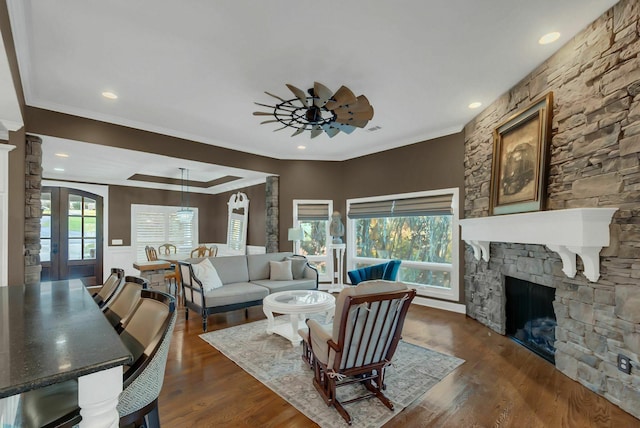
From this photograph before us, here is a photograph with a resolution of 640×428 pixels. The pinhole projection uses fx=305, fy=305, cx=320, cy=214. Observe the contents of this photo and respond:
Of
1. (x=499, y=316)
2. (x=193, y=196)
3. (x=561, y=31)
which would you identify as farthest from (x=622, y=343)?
(x=193, y=196)

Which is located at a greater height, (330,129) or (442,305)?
(330,129)

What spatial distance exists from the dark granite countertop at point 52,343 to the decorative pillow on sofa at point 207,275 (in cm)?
250

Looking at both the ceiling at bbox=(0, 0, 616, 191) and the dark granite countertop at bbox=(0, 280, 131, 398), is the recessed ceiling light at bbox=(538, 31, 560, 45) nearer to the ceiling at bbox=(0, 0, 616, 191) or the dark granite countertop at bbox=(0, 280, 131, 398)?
the ceiling at bbox=(0, 0, 616, 191)

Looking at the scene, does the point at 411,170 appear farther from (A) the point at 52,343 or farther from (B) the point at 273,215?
(A) the point at 52,343

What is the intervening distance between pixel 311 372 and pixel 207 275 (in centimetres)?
232

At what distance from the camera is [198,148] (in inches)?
211

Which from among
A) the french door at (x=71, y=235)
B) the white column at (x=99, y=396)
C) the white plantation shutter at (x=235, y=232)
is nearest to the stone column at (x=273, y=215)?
the white plantation shutter at (x=235, y=232)

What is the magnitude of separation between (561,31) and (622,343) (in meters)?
2.60

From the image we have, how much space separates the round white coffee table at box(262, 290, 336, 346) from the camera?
3.55 metres

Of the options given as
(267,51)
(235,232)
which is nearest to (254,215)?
(235,232)

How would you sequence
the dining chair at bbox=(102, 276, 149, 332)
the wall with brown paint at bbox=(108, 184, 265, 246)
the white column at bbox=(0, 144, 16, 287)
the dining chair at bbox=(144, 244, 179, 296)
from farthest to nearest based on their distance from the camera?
1. the wall with brown paint at bbox=(108, 184, 265, 246)
2. the dining chair at bbox=(144, 244, 179, 296)
3. the white column at bbox=(0, 144, 16, 287)
4. the dining chair at bbox=(102, 276, 149, 332)

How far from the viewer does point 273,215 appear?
6.55 meters

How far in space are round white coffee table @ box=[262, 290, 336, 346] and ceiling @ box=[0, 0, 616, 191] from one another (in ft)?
8.33

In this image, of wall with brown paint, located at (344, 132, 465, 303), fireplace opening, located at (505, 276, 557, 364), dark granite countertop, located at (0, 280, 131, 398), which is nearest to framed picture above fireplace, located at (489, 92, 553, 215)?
fireplace opening, located at (505, 276, 557, 364)
